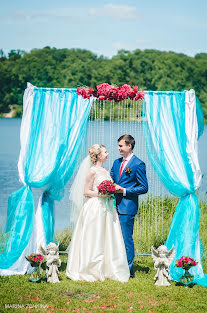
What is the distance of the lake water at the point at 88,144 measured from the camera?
6590 mm

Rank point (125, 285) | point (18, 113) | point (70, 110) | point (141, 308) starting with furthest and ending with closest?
point (18, 113), point (70, 110), point (125, 285), point (141, 308)

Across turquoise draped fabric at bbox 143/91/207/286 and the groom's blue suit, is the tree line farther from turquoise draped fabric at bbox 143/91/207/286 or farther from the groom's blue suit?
the groom's blue suit

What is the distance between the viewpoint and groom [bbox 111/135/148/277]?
5.69 m

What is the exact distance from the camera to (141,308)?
187 inches

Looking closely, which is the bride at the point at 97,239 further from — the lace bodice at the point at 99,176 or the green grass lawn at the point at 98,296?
the green grass lawn at the point at 98,296

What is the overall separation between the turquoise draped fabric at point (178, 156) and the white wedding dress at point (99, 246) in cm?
75

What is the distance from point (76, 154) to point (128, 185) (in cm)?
90

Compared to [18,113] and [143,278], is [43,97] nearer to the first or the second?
[143,278]

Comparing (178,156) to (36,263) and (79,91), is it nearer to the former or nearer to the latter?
(79,91)

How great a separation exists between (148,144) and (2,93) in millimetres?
32716

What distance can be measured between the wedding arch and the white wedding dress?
2.17 feet

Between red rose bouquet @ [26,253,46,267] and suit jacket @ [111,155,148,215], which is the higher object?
suit jacket @ [111,155,148,215]

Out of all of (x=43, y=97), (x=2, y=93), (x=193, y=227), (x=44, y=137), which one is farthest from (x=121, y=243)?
(x=2, y=93)

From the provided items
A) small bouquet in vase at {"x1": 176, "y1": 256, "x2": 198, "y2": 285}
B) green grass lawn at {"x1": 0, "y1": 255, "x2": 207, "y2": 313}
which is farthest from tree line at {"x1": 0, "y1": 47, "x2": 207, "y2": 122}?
green grass lawn at {"x1": 0, "y1": 255, "x2": 207, "y2": 313}
